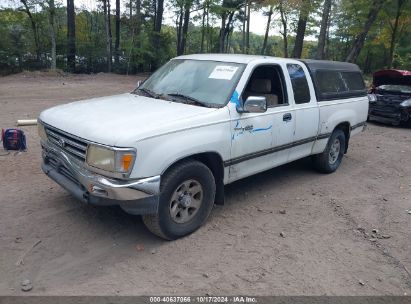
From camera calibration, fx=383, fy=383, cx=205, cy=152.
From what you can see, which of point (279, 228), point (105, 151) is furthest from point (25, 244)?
point (279, 228)

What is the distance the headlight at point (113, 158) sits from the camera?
336 cm

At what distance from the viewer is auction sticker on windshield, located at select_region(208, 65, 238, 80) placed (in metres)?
4.61

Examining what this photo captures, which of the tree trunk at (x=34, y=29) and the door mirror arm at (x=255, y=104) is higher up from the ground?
the tree trunk at (x=34, y=29)

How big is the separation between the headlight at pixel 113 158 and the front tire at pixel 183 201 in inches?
18.6

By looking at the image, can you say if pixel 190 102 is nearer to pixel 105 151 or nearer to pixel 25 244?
pixel 105 151

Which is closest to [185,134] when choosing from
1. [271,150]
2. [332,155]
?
[271,150]

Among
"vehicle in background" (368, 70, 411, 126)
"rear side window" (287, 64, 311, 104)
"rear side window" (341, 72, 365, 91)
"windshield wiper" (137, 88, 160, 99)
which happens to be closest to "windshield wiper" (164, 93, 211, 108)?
"windshield wiper" (137, 88, 160, 99)

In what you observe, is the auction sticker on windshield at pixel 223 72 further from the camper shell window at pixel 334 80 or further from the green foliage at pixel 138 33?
the green foliage at pixel 138 33

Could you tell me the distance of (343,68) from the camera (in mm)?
6703

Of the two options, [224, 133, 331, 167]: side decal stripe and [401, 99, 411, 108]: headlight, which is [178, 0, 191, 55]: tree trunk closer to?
[401, 99, 411, 108]: headlight

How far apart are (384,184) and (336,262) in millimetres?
3009

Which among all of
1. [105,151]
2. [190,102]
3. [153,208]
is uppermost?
[190,102]

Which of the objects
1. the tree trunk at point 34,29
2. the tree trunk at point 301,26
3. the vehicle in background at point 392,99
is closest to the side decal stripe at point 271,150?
the vehicle in background at point 392,99

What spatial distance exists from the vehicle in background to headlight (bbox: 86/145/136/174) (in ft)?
30.8
